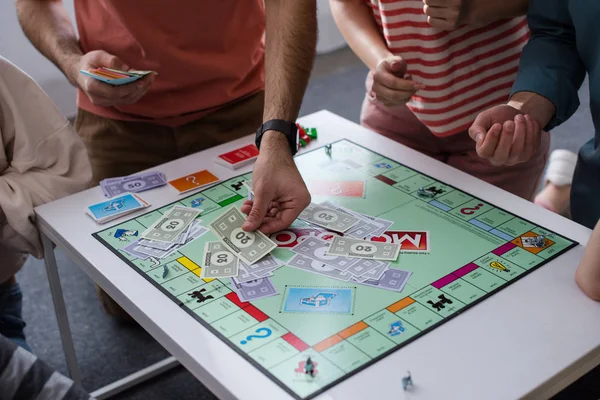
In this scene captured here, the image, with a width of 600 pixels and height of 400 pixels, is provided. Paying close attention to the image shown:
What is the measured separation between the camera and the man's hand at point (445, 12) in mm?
1371

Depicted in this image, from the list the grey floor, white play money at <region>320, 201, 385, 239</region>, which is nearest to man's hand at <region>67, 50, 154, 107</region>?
white play money at <region>320, 201, 385, 239</region>

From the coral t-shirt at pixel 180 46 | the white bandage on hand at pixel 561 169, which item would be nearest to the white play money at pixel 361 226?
the coral t-shirt at pixel 180 46

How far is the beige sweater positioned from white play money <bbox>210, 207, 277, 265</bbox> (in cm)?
35

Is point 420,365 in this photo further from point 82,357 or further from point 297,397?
point 82,357

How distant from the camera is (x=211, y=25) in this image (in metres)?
1.65

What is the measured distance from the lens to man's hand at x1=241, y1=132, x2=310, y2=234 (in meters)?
1.23

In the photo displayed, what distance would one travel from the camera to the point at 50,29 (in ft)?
5.59

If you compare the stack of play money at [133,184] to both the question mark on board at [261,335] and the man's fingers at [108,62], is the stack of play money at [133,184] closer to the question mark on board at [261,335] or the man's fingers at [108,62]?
the man's fingers at [108,62]

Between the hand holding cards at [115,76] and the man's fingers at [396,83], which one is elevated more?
the hand holding cards at [115,76]

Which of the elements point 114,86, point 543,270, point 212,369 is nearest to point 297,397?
point 212,369

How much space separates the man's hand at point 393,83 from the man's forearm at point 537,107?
0.68 feet

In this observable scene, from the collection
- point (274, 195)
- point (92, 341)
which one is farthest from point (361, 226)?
point (92, 341)

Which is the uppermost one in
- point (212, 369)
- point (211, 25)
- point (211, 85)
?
point (211, 25)

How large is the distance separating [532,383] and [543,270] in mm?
258
